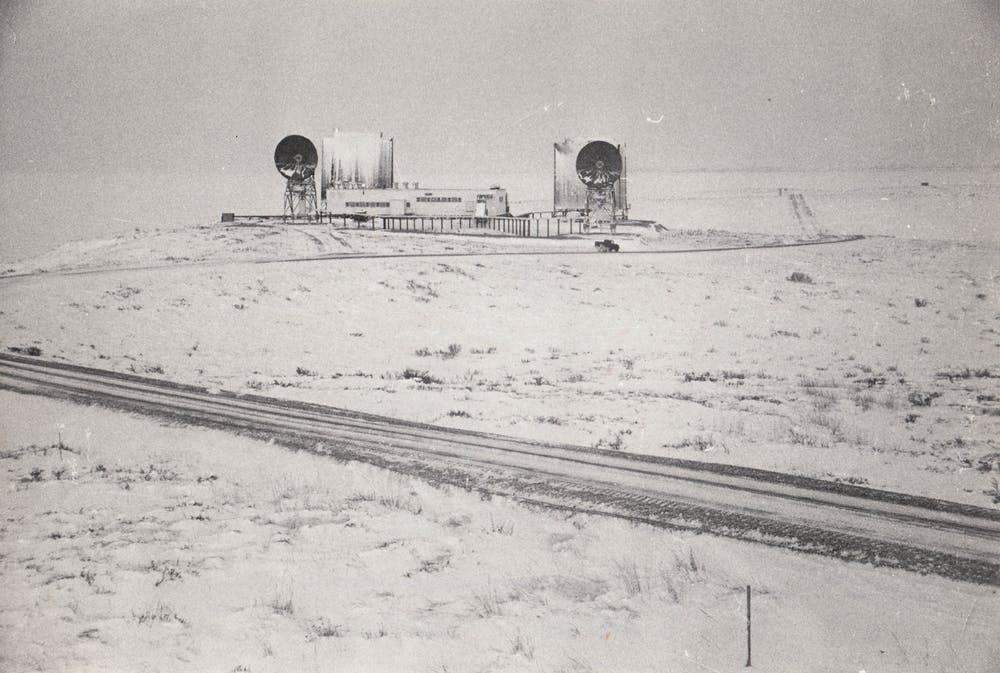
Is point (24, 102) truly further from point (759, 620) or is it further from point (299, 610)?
point (759, 620)

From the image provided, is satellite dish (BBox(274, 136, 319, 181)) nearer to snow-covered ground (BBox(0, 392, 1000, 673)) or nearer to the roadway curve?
the roadway curve

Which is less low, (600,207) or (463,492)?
(600,207)

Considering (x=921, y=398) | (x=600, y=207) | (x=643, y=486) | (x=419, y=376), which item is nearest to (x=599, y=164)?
(x=600, y=207)

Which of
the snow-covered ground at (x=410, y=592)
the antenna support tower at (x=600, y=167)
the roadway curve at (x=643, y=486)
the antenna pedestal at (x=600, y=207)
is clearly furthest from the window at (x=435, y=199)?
the snow-covered ground at (x=410, y=592)

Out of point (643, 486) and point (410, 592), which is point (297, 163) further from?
point (410, 592)

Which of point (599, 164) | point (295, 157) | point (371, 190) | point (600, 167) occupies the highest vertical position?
point (599, 164)

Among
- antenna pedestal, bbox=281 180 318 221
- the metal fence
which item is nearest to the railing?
the metal fence

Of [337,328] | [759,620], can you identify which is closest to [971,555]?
[759,620]
